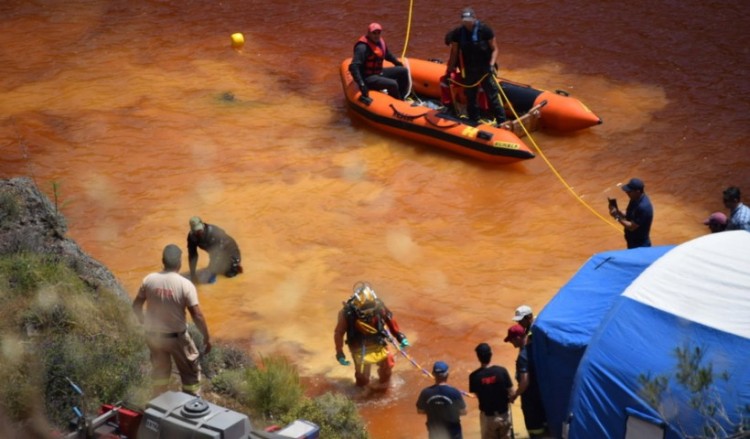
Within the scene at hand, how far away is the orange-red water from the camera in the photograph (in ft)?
40.5

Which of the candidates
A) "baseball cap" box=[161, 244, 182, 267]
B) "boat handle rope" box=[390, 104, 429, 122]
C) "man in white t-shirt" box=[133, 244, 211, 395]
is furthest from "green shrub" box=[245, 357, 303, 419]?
"boat handle rope" box=[390, 104, 429, 122]

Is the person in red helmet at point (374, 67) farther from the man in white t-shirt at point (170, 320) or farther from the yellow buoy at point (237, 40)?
the man in white t-shirt at point (170, 320)

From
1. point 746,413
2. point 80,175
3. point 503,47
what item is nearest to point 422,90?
point 503,47

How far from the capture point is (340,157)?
15828 millimetres

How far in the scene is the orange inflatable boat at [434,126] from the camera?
15148mm

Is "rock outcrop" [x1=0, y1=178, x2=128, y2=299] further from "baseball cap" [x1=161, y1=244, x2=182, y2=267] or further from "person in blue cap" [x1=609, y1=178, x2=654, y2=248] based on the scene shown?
"person in blue cap" [x1=609, y1=178, x2=654, y2=248]

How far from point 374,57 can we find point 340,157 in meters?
1.68

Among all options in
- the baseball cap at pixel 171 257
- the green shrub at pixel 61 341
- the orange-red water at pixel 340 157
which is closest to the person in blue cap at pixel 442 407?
the orange-red water at pixel 340 157

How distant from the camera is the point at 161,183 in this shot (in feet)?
Answer: 49.5

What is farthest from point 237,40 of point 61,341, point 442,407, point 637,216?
point 442,407

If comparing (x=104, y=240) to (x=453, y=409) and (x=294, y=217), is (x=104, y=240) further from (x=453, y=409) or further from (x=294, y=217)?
(x=453, y=409)

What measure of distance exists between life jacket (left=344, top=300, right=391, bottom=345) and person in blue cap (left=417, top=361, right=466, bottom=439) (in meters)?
1.48

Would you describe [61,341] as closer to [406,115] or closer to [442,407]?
[442,407]

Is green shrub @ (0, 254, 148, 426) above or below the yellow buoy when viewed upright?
below
